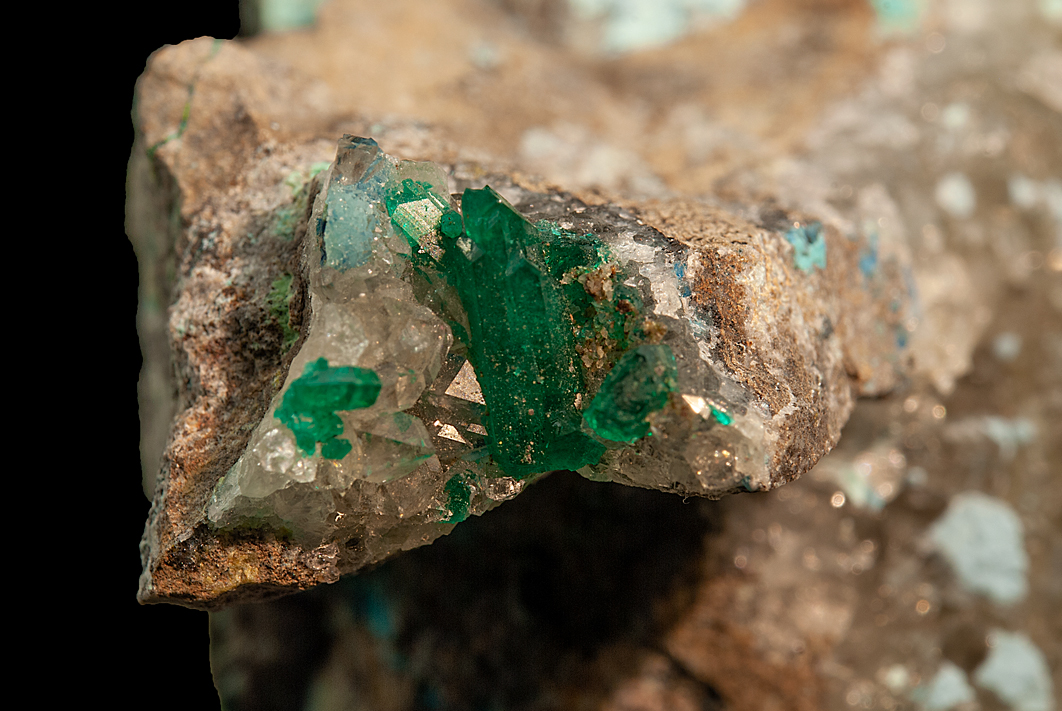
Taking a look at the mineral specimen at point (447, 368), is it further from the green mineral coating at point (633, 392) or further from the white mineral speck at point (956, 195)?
the white mineral speck at point (956, 195)

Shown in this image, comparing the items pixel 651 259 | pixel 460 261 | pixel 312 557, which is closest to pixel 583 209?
pixel 651 259

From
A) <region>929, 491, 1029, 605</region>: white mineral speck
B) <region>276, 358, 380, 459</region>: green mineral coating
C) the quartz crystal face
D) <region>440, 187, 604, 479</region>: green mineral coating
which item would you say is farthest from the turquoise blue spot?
<region>276, 358, 380, 459</region>: green mineral coating

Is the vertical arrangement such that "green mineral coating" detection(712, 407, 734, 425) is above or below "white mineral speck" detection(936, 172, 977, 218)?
above

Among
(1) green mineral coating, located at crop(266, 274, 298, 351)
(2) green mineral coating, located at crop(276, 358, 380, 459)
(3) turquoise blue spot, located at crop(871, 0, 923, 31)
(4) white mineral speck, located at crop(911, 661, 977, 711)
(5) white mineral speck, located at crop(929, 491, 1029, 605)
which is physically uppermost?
(3) turquoise blue spot, located at crop(871, 0, 923, 31)

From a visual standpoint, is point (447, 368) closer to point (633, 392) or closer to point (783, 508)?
point (633, 392)

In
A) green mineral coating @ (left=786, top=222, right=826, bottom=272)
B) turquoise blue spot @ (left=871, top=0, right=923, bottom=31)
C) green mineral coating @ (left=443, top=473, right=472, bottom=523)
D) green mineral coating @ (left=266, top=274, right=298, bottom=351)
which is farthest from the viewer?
turquoise blue spot @ (left=871, top=0, right=923, bottom=31)

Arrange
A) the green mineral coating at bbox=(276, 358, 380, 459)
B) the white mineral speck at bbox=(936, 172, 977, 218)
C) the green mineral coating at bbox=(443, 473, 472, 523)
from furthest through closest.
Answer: the white mineral speck at bbox=(936, 172, 977, 218) → the green mineral coating at bbox=(443, 473, 472, 523) → the green mineral coating at bbox=(276, 358, 380, 459)

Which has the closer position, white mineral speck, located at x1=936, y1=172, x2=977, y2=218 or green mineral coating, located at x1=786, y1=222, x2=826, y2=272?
green mineral coating, located at x1=786, y1=222, x2=826, y2=272

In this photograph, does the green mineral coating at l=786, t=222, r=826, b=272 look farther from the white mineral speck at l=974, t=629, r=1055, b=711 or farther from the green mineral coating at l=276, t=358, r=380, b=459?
the white mineral speck at l=974, t=629, r=1055, b=711
